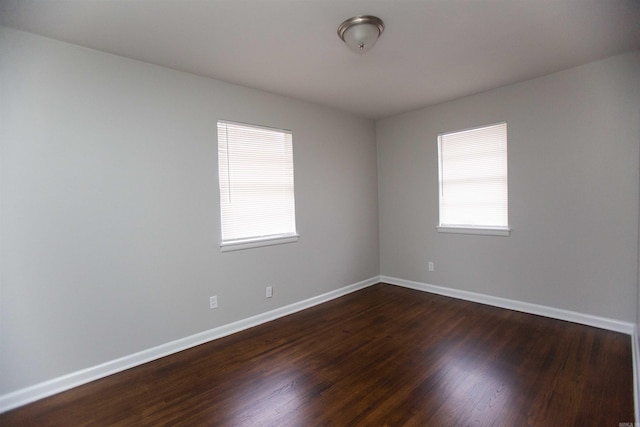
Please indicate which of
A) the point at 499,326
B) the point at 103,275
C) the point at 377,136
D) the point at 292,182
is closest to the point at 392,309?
the point at 499,326

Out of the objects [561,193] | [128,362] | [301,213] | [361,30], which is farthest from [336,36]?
[128,362]

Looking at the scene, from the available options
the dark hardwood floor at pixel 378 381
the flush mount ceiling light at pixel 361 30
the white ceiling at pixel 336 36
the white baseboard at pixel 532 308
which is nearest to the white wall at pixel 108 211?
the white ceiling at pixel 336 36

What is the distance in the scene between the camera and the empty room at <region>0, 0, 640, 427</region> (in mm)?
2027

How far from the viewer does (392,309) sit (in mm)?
3662

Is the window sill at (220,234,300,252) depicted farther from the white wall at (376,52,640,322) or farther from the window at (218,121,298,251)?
the white wall at (376,52,640,322)

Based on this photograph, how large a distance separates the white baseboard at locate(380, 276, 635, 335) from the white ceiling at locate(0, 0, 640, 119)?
2448 mm

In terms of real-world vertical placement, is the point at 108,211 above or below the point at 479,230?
above

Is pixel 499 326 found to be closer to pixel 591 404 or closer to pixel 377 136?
pixel 591 404

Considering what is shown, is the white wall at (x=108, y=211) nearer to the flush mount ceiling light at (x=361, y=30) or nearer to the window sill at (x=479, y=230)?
the flush mount ceiling light at (x=361, y=30)

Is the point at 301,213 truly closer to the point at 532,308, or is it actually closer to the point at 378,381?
the point at 378,381

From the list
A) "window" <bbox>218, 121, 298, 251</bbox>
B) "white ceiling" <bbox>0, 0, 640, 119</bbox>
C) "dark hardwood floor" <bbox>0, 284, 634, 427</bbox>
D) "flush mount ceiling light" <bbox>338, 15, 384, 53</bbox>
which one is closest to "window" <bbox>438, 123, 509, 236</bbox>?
"white ceiling" <bbox>0, 0, 640, 119</bbox>

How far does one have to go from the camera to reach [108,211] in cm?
245

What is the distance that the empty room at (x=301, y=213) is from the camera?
6.65ft

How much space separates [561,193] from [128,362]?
4327mm
